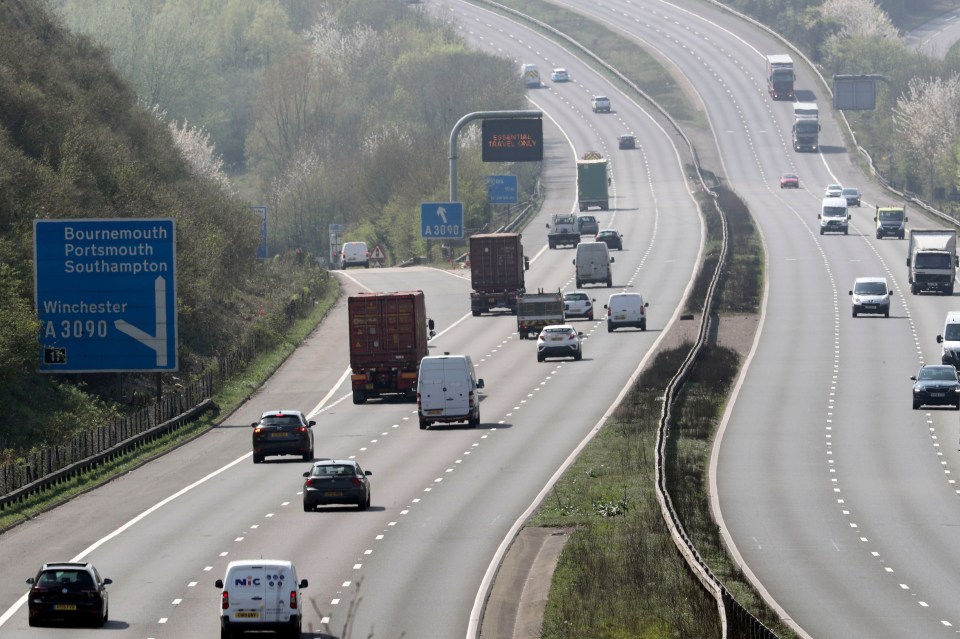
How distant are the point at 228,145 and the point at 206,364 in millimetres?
121359

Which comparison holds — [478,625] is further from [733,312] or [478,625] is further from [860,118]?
[860,118]

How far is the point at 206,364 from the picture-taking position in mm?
72938

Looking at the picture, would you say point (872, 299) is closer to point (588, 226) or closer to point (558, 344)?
point (558, 344)

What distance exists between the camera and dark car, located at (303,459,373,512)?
4331 centimetres

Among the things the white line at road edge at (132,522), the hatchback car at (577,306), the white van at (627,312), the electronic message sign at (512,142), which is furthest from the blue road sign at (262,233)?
the white line at road edge at (132,522)

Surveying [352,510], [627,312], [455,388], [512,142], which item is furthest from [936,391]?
[512,142]

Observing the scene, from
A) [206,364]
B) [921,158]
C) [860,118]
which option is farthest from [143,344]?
[860,118]

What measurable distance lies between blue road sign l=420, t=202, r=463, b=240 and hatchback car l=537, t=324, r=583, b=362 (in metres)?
27.8

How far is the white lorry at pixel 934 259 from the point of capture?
95125 mm

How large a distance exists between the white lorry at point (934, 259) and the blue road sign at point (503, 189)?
129ft

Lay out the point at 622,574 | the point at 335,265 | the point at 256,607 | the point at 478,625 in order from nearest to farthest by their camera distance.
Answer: the point at 256,607 → the point at 478,625 → the point at 622,574 → the point at 335,265

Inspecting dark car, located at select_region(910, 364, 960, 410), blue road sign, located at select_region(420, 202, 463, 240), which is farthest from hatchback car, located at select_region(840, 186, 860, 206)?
dark car, located at select_region(910, 364, 960, 410)

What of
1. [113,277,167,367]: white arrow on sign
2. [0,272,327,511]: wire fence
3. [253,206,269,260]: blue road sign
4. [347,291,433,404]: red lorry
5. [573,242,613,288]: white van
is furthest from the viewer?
[573,242,613,288]: white van

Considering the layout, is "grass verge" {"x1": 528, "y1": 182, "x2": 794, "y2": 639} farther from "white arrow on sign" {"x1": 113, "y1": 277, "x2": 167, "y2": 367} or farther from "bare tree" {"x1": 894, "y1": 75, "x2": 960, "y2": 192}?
"bare tree" {"x1": 894, "y1": 75, "x2": 960, "y2": 192}
